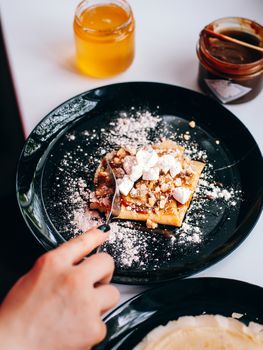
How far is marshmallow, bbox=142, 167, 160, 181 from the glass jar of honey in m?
0.42

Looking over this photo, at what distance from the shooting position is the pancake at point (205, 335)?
986mm

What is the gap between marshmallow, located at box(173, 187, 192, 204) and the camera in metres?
1.22

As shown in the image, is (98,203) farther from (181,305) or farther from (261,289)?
(261,289)

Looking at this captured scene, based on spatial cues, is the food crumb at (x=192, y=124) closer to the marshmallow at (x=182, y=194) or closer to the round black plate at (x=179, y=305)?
the marshmallow at (x=182, y=194)

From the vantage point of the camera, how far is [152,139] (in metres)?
1.38

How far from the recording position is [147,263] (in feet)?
3.67

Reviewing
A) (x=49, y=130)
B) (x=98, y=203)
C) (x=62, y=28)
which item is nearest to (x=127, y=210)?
(x=98, y=203)

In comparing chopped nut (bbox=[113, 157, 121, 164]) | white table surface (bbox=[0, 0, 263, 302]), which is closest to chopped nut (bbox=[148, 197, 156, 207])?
chopped nut (bbox=[113, 157, 121, 164])

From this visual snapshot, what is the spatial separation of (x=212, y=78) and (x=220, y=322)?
2.32 feet

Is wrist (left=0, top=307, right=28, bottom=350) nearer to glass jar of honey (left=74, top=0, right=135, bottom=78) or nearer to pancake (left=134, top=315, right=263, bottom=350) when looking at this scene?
pancake (left=134, top=315, right=263, bottom=350)

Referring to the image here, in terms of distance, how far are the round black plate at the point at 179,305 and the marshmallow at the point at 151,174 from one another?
311 millimetres

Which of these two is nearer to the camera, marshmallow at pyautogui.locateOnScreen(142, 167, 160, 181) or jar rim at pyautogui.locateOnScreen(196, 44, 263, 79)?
marshmallow at pyautogui.locateOnScreen(142, 167, 160, 181)

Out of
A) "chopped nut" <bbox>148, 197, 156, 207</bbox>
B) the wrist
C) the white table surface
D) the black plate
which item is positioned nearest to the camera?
the wrist

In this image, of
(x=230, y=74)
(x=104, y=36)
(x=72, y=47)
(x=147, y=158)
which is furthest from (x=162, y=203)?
(x=72, y=47)
